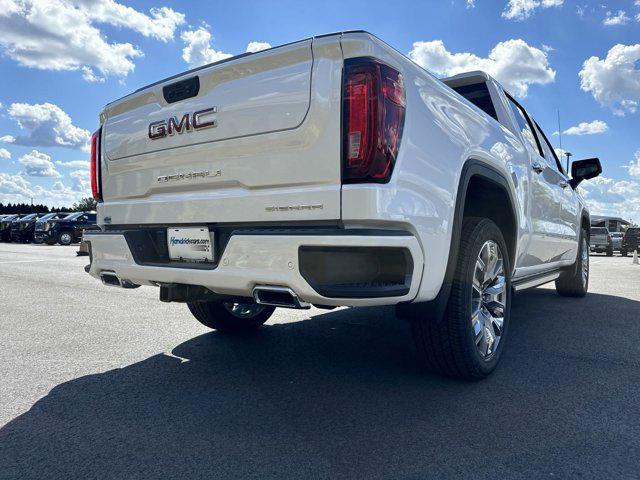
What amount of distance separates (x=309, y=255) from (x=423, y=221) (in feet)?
1.79

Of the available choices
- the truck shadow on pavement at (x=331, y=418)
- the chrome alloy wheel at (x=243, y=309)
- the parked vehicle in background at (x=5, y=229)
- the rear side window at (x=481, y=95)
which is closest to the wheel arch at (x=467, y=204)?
the truck shadow on pavement at (x=331, y=418)

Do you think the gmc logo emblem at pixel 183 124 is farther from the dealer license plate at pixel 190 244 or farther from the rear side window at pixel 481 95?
the rear side window at pixel 481 95

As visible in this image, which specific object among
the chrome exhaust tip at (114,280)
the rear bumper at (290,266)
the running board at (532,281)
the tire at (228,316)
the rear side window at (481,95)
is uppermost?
the rear side window at (481,95)

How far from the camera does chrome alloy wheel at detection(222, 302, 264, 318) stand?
402cm

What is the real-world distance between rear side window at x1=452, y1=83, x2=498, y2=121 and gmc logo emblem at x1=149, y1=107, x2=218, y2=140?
2393 mm

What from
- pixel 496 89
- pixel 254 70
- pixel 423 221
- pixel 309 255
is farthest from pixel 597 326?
pixel 254 70

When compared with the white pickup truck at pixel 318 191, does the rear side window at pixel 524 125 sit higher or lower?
higher

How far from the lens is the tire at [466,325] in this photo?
270 cm

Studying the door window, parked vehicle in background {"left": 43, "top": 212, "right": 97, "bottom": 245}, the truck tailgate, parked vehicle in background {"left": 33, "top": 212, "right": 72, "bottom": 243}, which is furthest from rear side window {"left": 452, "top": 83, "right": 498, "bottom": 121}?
parked vehicle in background {"left": 33, "top": 212, "right": 72, "bottom": 243}

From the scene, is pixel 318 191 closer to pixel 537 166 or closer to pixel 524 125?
pixel 537 166

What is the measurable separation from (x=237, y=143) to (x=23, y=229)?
29.6 meters

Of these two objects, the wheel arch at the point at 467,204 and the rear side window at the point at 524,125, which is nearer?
the wheel arch at the point at 467,204

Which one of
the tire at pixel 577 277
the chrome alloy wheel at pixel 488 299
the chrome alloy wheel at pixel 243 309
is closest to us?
the chrome alloy wheel at pixel 488 299

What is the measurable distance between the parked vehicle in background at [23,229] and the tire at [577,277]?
27.5 metres
